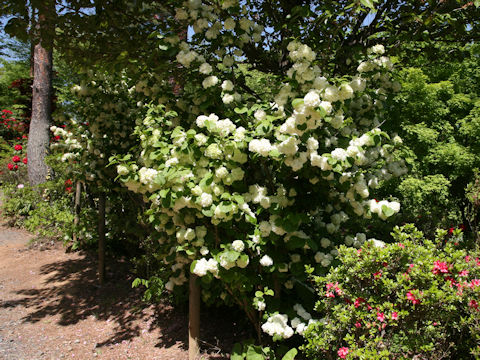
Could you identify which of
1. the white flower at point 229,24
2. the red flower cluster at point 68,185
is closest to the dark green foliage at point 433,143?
the white flower at point 229,24

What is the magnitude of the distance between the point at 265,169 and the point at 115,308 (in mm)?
2809

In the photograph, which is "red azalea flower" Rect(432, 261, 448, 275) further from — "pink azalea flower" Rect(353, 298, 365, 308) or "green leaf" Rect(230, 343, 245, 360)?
"green leaf" Rect(230, 343, 245, 360)

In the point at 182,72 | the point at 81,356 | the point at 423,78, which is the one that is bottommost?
the point at 81,356

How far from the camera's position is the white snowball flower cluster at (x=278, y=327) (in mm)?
2211

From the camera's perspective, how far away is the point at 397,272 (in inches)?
82.3

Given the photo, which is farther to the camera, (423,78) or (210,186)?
(423,78)

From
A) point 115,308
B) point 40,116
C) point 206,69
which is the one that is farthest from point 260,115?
point 40,116

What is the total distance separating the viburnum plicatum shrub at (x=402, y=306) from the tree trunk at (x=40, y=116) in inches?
278

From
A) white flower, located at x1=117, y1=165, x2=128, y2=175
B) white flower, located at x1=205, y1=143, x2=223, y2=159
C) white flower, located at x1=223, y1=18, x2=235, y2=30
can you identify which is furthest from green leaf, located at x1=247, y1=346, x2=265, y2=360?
white flower, located at x1=223, y1=18, x2=235, y2=30

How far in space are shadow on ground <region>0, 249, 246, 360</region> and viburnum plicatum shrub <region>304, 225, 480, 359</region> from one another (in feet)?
4.42

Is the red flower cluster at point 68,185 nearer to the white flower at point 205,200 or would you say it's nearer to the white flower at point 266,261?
the white flower at point 205,200

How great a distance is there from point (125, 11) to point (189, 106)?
117cm

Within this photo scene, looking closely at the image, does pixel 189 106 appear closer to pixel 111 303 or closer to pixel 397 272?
pixel 397 272

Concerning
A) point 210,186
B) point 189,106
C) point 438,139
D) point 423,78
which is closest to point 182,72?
point 189,106
